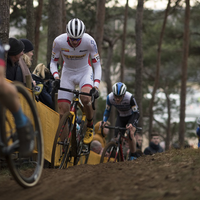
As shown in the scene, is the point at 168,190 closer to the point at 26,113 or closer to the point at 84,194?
the point at 84,194

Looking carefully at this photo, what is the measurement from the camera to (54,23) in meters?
14.6

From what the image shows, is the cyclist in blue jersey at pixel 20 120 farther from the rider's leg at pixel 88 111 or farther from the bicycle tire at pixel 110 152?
the bicycle tire at pixel 110 152

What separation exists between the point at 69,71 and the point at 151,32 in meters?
26.1

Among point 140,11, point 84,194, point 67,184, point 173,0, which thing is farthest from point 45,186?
point 173,0

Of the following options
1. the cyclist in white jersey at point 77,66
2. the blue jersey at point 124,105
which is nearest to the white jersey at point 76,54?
the cyclist in white jersey at point 77,66

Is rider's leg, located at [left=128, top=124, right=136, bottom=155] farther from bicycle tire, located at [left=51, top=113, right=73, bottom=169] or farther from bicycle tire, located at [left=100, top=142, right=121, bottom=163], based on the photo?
bicycle tire, located at [left=51, top=113, right=73, bottom=169]

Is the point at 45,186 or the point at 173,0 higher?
the point at 173,0

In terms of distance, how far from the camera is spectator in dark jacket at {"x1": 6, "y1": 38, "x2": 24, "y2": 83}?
23.8 ft

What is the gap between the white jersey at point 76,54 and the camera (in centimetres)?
789

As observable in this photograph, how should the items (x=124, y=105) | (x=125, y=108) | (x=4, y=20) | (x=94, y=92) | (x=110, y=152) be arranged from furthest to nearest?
1. (x=125, y=108)
2. (x=124, y=105)
3. (x=110, y=152)
4. (x=4, y=20)
5. (x=94, y=92)

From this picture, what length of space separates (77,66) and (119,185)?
12.9 feet

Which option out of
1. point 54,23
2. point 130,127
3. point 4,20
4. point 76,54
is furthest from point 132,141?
point 54,23

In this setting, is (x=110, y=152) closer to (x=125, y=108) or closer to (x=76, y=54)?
(x=125, y=108)

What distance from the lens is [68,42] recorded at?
7.88m
